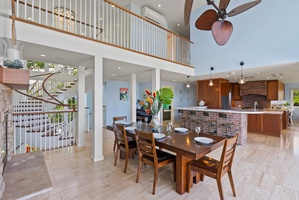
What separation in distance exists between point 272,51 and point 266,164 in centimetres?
335

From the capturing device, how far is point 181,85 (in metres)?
9.99

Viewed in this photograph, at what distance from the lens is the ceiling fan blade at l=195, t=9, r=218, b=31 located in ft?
7.27

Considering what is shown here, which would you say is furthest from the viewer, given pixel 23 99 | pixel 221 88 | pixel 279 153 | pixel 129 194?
pixel 221 88

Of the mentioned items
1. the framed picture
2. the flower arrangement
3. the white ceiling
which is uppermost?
the white ceiling

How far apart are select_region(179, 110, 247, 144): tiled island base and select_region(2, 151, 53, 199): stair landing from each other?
4931 millimetres

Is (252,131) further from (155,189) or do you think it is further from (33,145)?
(33,145)

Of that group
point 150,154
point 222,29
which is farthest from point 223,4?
point 150,154

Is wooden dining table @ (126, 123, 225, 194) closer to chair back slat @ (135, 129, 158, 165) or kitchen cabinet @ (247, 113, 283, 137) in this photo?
chair back slat @ (135, 129, 158, 165)

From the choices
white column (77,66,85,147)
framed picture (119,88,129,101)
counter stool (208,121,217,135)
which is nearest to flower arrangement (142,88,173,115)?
white column (77,66,85,147)

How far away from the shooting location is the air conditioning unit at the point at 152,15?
5.98 m

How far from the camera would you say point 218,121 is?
5273 millimetres

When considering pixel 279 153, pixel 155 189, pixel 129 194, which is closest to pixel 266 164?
pixel 279 153

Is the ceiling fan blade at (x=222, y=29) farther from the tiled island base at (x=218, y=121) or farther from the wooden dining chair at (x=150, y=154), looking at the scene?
the tiled island base at (x=218, y=121)

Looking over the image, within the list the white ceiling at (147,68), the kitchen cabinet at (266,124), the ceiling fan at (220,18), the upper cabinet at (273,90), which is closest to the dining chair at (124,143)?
the white ceiling at (147,68)
